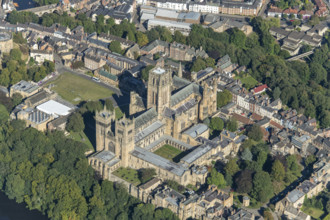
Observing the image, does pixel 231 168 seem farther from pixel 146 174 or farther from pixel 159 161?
pixel 146 174

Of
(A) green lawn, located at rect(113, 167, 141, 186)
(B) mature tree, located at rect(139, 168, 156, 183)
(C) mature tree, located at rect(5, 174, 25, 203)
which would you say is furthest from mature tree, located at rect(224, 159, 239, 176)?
(C) mature tree, located at rect(5, 174, 25, 203)

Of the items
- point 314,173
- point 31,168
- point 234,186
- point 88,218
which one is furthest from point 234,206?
point 31,168

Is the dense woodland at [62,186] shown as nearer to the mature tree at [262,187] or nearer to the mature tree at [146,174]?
the mature tree at [146,174]

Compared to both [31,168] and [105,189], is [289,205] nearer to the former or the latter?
[105,189]

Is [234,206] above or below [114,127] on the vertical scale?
below

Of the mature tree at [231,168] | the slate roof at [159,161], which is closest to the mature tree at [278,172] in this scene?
the mature tree at [231,168]

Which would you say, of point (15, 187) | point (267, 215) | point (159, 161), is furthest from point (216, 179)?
point (15, 187)
